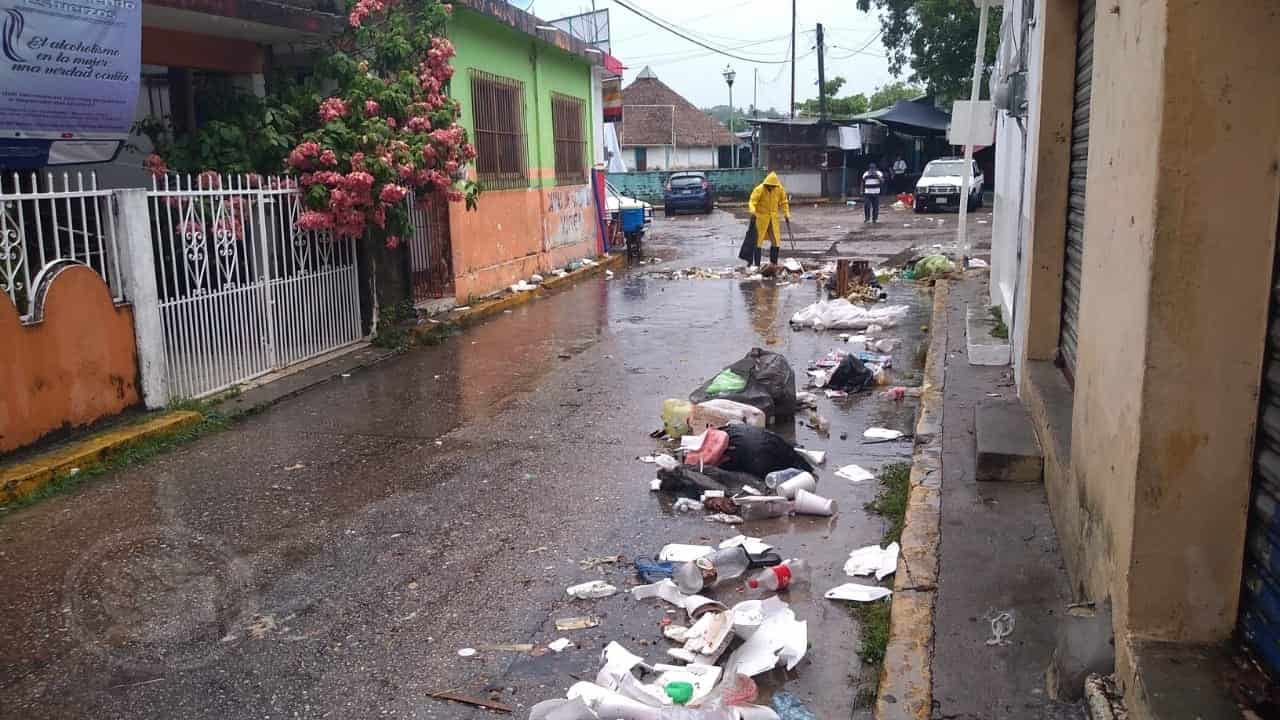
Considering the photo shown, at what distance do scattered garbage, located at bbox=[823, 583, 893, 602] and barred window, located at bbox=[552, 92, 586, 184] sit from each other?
13858mm

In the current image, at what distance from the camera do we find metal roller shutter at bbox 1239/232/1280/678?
2.69m

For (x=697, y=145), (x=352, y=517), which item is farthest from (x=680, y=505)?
(x=697, y=145)

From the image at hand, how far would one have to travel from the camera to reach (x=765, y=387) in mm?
7398

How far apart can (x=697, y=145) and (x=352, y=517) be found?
54.3m

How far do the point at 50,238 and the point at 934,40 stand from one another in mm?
37075

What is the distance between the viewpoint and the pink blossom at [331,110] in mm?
9609

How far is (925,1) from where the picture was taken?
38219mm

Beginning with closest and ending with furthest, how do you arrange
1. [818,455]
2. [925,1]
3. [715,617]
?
[715,617], [818,455], [925,1]

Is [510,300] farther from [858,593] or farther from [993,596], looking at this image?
[993,596]

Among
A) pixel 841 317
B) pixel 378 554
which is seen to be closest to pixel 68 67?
pixel 378 554

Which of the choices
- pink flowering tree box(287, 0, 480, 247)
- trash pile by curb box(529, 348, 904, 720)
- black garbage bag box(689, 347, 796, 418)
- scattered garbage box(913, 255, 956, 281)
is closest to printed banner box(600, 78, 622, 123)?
scattered garbage box(913, 255, 956, 281)

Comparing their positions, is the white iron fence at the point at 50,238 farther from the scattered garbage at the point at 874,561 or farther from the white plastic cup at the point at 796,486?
the scattered garbage at the point at 874,561

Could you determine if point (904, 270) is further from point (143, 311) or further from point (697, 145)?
point (697, 145)

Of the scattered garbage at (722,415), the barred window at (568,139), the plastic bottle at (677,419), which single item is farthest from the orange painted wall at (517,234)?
the scattered garbage at (722,415)
